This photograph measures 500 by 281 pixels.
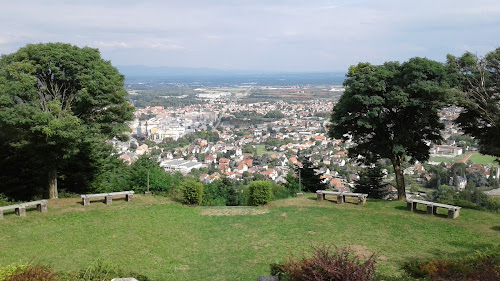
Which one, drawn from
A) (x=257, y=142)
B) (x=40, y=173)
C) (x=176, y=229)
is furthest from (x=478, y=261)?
(x=257, y=142)

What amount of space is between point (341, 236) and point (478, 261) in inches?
124

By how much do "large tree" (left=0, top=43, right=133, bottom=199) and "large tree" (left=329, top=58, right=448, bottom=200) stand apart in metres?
7.45

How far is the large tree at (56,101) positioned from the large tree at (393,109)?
7.45 meters

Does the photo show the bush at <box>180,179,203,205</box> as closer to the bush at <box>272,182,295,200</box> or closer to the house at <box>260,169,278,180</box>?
the bush at <box>272,182,295,200</box>

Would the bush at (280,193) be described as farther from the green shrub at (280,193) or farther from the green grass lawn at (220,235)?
the green grass lawn at (220,235)

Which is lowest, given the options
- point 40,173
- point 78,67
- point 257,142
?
point 257,142

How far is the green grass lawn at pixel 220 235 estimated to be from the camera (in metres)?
7.09

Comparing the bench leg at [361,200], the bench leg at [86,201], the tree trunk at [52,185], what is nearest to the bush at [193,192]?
the bench leg at [86,201]

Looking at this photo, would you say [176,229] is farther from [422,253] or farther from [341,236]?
[422,253]

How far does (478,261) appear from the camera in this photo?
232 inches

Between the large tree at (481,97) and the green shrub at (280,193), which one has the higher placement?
the large tree at (481,97)

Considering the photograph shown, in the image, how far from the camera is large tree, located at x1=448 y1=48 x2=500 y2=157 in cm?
976

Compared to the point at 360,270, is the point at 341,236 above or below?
below

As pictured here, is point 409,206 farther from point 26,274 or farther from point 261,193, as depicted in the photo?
point 26,274
